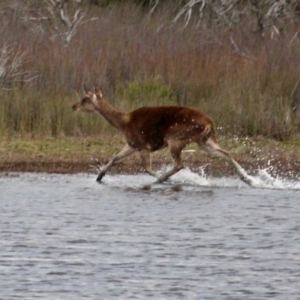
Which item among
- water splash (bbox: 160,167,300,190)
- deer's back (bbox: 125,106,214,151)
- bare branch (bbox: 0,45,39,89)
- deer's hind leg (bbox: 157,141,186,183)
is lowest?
water splash (bbox: 160,167,300,190)

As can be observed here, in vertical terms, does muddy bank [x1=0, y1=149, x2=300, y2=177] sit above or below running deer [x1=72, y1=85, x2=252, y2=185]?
below

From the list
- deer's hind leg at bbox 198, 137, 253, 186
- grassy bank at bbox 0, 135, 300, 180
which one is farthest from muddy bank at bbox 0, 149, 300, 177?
deer's hind leg at bbox 198, 137, 253, 186

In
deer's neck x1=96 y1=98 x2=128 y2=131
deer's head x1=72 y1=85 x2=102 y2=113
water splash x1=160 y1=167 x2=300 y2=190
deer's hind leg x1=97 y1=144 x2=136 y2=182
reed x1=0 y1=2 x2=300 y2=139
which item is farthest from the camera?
reed x1=0 y1=2 x2=300 y2=139

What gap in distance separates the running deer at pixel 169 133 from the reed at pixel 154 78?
2.73 m

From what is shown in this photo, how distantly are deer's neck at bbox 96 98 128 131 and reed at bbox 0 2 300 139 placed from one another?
1811 mm

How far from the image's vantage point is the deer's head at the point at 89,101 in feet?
53.4

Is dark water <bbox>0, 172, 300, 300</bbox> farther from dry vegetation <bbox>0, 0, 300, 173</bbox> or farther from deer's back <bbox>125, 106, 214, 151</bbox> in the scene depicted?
dry vegetation <bbox>0, 0, 300, 173</bbox>

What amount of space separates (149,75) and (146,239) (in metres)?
8.57

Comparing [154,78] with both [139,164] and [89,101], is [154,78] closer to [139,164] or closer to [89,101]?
[139,164]

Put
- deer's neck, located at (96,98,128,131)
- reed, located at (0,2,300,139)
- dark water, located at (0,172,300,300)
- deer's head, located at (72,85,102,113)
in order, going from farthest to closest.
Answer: reed, located at (0,2,300,139) < deer's head, located at (72,85,102,113) < deer's neck, located at (96,98,128,131) < dark water, located at (0,172,300,300)

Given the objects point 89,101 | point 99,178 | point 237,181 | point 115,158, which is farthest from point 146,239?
point 89,101

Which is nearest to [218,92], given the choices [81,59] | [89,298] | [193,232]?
[81,59]

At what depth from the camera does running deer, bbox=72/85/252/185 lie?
14984 mm

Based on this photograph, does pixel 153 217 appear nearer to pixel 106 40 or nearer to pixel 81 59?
pixel 81 59
